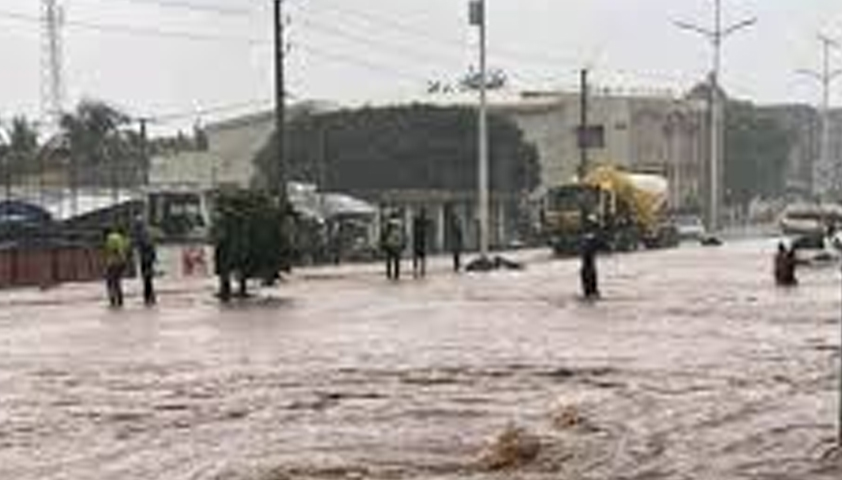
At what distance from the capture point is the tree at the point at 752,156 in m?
136

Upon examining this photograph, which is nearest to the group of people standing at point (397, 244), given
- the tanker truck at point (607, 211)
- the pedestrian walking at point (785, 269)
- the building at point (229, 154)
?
the pedestrian walking at point (785, 269)

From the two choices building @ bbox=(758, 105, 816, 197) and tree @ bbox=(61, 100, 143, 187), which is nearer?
tree @ bbox=(61, 100, 143, 187)

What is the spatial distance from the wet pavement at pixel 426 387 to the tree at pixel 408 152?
215 ft

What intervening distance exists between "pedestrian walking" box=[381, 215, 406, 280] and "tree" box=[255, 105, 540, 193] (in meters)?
55.4

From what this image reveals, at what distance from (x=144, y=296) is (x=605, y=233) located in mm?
30325

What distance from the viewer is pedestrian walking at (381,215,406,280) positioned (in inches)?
1738

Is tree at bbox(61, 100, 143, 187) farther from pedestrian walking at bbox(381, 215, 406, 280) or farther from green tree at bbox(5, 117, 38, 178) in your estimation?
pedestrian walking at bbox(381, 215, 406, 280)

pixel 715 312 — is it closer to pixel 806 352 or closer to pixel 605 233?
pixel 806 352

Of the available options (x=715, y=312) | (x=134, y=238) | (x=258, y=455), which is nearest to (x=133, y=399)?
(x=258, y=455)

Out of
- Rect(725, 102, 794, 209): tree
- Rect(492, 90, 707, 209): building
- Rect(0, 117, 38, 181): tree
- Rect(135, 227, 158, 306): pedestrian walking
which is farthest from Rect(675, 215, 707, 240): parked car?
Rect(135, 227, 158, 306): pedestrian walking

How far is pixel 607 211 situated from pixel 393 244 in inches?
1023

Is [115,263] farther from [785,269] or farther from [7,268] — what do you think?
[7,268]

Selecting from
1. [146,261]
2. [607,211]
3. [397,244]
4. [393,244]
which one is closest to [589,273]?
[146,261]

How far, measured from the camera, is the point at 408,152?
10300cm
